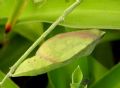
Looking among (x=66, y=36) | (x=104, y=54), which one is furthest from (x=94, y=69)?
(x=66, y=36)

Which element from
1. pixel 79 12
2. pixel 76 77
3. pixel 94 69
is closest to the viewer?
pixel 76 77

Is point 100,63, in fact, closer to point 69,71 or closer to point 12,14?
point 69,71

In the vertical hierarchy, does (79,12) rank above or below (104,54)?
above

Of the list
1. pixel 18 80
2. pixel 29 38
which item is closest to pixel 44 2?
pixel 29 38

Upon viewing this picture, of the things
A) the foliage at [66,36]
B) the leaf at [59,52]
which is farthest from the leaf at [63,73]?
the leaf at [59,52]

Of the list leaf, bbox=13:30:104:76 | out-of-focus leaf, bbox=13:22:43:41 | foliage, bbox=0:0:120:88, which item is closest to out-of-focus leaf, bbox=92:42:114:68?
foliage, bbox=0:0:120:88

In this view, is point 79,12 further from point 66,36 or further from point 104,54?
point 104,54

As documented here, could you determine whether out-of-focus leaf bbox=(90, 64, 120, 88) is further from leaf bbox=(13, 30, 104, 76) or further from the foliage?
leaf bbox=(13, 30, 104, 76)
